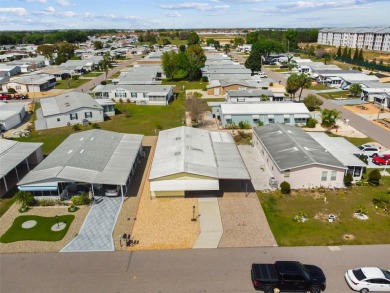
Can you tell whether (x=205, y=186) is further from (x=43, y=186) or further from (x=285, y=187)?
(x=43, y=186)

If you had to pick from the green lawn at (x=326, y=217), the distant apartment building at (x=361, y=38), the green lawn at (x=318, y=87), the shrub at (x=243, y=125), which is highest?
the distant apartment building at (x=361, y=38)

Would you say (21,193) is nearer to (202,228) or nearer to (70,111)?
(202,228)

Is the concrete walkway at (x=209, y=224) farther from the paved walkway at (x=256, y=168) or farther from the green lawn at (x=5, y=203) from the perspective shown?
the green lawn at (x=5, y=203)

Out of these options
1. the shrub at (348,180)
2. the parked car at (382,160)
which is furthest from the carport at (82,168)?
the parked car at (382,160)

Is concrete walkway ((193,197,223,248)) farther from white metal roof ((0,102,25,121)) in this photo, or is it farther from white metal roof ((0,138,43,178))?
white metal roof ((0,102,25,121))

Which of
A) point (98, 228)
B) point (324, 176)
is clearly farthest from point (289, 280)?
point (324, 176)
